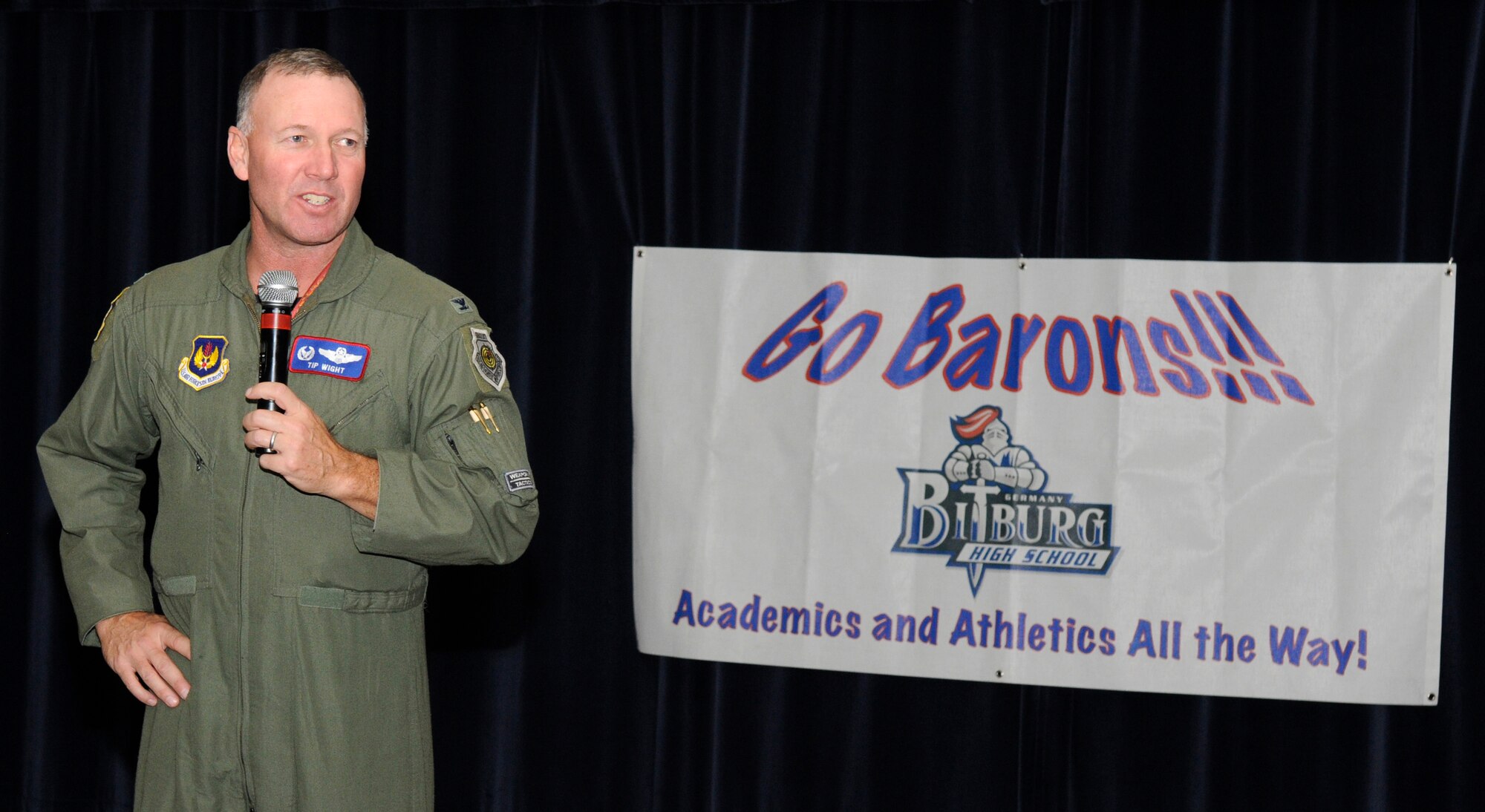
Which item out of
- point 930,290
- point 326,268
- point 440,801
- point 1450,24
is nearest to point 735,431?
point 930,290

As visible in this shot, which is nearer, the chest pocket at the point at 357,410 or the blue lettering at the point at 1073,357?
the chest pocket at the point at 357,410

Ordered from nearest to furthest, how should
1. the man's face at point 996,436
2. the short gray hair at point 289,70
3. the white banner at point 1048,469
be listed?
the short gray hair at point 289,70, the white banner at point 1048,469, the man's face at point 996,436

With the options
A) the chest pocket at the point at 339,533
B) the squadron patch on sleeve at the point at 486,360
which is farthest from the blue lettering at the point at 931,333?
the chest pocket at the point at 339,533

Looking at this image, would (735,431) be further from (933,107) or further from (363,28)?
(363,28)

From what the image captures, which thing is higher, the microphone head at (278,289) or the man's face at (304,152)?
the man's face at (304,152)

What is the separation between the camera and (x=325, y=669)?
1635 millimetres

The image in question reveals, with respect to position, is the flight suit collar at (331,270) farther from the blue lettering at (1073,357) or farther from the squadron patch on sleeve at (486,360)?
the blue lettering at (1073,357)

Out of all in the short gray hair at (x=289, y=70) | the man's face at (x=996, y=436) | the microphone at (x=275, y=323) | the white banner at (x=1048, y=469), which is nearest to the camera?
the microphone at (x=275, y=323)

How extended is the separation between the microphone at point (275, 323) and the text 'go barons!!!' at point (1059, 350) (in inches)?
60.8

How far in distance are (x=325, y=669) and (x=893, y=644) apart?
1613 mm

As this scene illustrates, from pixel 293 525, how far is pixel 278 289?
0.99ft

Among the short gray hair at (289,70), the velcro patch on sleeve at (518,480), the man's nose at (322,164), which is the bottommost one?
the velcro patch on sleeve at (518,480)

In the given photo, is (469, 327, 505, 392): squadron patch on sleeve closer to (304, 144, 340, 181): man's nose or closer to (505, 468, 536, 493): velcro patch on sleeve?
(505, 468, 536, 493): velcro patch on sleeve

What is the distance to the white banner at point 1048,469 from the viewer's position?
112 inches
